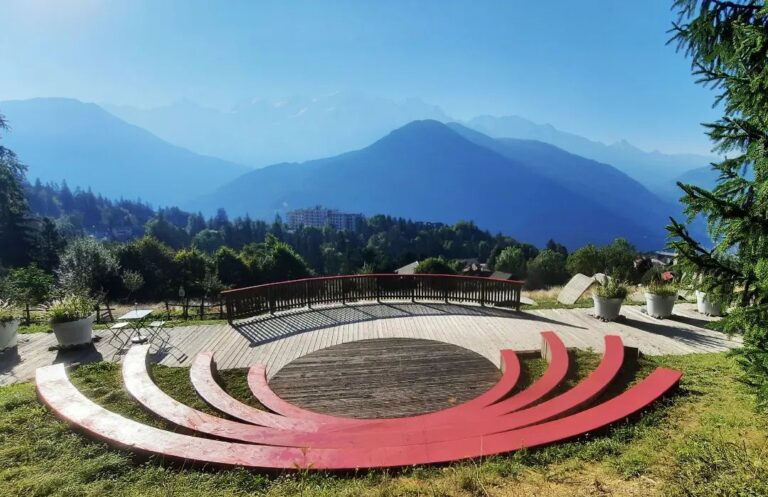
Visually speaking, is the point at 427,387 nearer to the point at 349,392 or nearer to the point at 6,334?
the point at 349,392

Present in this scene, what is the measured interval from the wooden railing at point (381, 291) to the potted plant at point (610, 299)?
2205 millimetres

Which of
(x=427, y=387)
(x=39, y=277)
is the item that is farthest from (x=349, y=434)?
(x=39, y=277)

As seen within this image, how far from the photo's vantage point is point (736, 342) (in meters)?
9.16

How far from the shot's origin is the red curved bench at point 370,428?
458 cm

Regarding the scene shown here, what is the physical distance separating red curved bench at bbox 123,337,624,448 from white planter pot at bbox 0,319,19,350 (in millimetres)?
5020

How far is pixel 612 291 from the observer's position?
1095cm

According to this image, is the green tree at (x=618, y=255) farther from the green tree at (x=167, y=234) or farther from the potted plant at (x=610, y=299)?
the green tree at (x=167, y=234)

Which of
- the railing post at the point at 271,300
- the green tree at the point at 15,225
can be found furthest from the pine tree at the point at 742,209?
the green tree at the point at 15,225

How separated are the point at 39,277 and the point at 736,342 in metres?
26.9

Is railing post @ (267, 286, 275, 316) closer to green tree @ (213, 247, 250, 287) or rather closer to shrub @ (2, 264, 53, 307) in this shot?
shrub @ (2, 264, 53, 307)

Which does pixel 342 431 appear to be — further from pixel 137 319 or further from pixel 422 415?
pixel 137 319

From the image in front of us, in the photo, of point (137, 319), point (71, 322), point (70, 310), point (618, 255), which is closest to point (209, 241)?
point (618, 255)

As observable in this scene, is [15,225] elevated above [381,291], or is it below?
above

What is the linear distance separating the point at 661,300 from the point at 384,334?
8.05m
